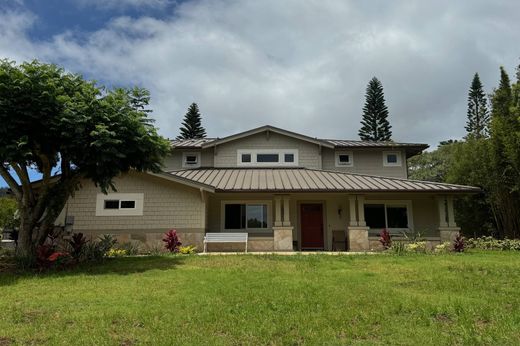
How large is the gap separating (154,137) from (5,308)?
6.28 metres

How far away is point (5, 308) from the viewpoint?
6.43 m

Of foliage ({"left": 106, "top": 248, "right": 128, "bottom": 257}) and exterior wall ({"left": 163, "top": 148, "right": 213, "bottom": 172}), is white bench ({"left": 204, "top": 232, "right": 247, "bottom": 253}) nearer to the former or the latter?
foliage ({"left": 106, "top": 248, "right": 128, "bottom": 257})

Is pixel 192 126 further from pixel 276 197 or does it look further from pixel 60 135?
pixel 60 135

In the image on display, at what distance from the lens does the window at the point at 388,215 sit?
18.6 metres

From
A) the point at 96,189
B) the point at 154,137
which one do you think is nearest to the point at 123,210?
the point at 96,189

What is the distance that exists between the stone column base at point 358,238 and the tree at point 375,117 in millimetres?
26978

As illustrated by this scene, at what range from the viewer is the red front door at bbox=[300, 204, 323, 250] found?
60.3 feet

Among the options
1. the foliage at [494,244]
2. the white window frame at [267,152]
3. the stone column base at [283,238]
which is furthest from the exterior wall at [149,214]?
the foliage at [494,244]

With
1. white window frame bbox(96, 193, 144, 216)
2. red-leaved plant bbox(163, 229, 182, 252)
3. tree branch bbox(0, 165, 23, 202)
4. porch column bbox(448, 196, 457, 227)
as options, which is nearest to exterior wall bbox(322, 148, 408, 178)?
porch column bbox(448, 196, 457, 227)

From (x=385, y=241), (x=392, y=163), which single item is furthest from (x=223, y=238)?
(x=392, y=163)

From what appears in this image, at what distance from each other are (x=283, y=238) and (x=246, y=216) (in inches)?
106

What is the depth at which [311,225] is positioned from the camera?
60.8ft

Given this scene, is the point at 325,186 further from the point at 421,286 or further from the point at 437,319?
the point at 437,319

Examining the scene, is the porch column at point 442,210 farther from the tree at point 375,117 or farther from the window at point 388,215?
the tree at point 375,117
